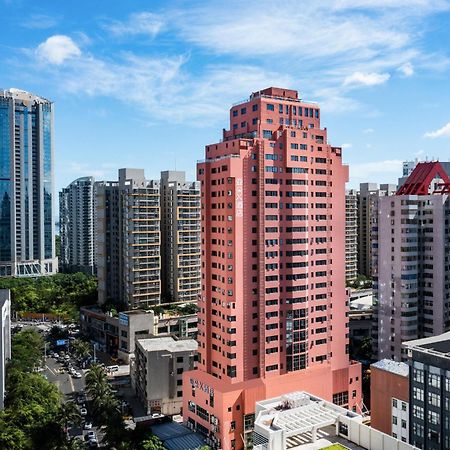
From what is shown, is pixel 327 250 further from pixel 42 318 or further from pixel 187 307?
pixel 42 318

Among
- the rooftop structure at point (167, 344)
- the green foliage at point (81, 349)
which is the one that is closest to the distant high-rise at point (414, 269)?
the rooftop structure at point (167, 344)

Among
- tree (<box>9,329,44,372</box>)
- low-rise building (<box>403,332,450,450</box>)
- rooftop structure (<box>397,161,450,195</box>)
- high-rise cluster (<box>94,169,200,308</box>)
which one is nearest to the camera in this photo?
low-rise building (<box>403,332,450,450</box>)

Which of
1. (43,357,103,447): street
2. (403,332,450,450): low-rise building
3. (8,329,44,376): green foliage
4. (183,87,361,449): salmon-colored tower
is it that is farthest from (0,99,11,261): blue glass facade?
(403,332,450,450): low-rise building

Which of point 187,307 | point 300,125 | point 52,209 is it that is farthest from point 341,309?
point 52,209

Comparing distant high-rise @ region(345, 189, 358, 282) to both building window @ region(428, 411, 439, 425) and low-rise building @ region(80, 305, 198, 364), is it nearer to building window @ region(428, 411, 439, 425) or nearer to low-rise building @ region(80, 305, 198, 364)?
low-rise building @ region(80, 305, 198, 364)

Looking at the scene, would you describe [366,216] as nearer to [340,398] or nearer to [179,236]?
[179,236]

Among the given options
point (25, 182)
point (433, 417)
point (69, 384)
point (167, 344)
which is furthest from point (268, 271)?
point (25, 182)
